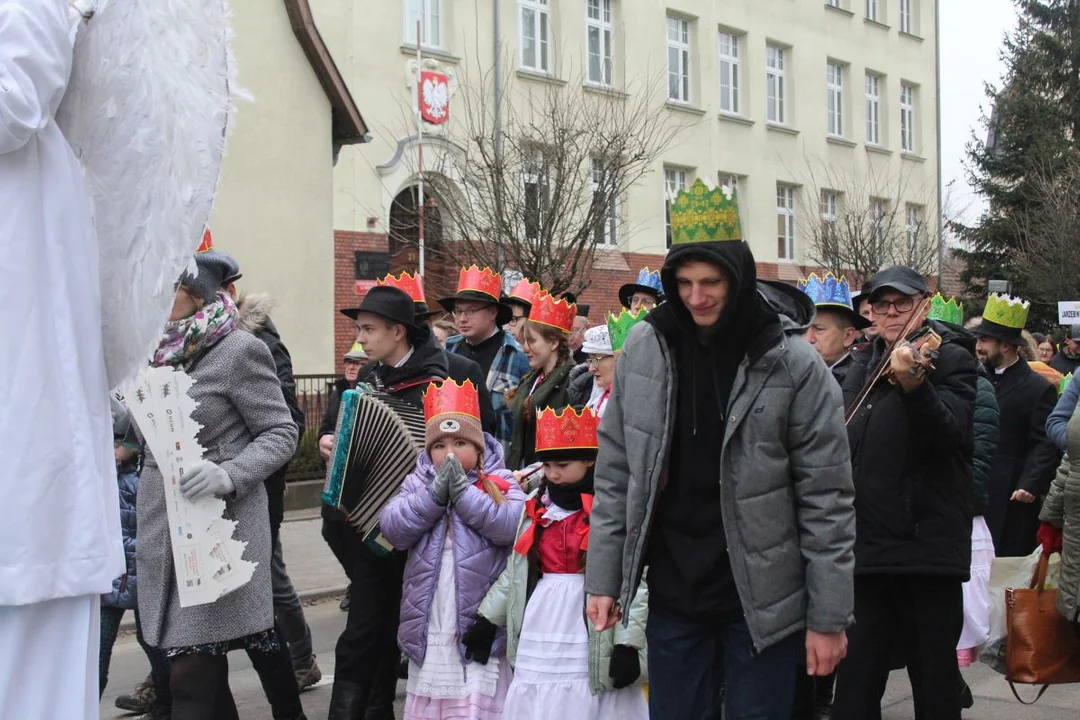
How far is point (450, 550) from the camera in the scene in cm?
545

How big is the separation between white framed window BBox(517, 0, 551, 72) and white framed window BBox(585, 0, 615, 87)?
1.08 meters

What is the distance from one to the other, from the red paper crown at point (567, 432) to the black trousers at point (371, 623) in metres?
1.17

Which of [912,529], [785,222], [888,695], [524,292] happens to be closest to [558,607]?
[912,529]

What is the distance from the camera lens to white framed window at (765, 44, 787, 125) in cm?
2977

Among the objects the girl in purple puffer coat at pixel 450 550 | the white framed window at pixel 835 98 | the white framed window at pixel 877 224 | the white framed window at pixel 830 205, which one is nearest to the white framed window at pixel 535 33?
the white framed window at pixel 877 224

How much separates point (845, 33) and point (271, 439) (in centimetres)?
2970

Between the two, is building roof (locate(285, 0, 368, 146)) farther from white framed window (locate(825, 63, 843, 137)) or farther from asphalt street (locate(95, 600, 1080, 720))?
white framed window (locate(825, 63, 843, 137))

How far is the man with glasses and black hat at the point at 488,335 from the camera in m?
7.75

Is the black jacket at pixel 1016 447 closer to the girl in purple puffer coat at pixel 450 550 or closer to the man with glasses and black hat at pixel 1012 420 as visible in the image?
the man with glasses and black hat at pixel 1012 420

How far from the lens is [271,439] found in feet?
16.0

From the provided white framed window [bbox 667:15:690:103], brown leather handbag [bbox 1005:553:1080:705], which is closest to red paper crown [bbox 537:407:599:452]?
brown leather handbag [bbox 1005:553:1080:705]

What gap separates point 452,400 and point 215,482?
1.27 metres

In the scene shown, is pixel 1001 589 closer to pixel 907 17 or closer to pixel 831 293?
pixel 831 293

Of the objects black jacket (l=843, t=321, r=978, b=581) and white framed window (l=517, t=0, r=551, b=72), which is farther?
white framed window (l=517, t=0, r=551, b=72)
